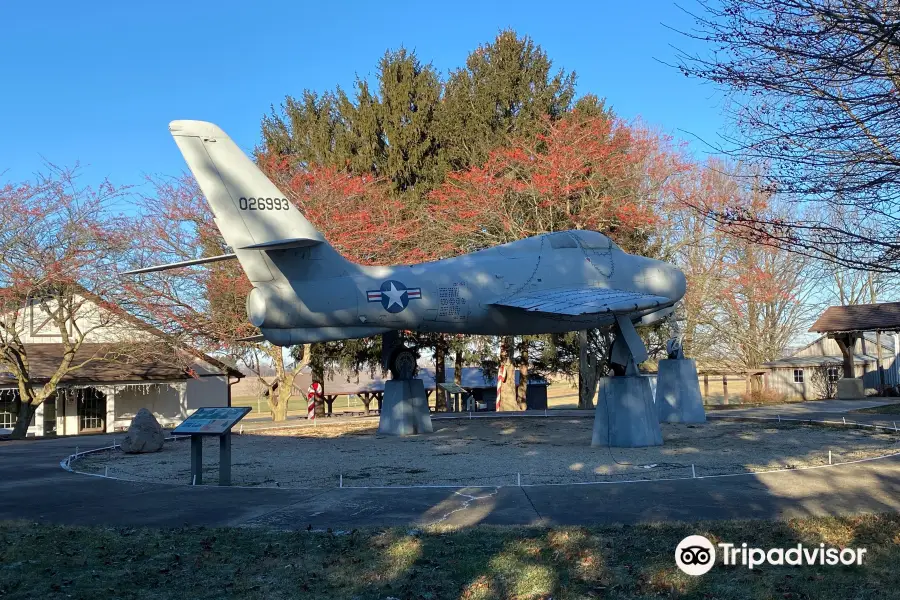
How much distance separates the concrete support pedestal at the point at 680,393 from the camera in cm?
2227

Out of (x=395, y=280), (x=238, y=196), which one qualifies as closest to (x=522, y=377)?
(x=395, y=280)

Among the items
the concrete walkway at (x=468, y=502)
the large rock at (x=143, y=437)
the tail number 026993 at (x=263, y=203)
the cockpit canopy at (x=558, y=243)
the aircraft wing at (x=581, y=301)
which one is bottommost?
the concrete walkway at (x=468, y=502)

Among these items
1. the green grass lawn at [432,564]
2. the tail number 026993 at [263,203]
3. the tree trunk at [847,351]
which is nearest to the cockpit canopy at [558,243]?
the tail number 026993 at [263,203]

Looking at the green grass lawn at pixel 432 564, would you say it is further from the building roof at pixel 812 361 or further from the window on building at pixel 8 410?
the building roof at pixel 812 361

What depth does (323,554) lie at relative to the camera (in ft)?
24.9

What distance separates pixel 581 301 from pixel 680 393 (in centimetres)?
675

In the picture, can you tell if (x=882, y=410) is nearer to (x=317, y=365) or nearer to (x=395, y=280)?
(x=395, y=280)

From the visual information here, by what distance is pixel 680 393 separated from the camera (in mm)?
22469

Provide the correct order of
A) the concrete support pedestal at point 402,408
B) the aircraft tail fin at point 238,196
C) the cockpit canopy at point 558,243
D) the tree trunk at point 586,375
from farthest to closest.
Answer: the tree trunk at point 586,375
the concrete support pedestal at point 402,408
the cockpit canopy at point 558,243
the aircraft tail fin at point 238,196

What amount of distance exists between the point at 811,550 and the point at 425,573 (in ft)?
12.2

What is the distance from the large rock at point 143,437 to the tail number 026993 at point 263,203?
6.26 meters

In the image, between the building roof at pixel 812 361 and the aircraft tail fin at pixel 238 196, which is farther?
the building roof at pixel 812 361

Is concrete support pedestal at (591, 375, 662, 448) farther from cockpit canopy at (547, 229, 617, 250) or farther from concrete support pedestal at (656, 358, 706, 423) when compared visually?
concrete support pedestal at (656, 358, 706, 423)

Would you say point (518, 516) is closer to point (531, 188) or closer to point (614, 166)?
point (531, 188)
